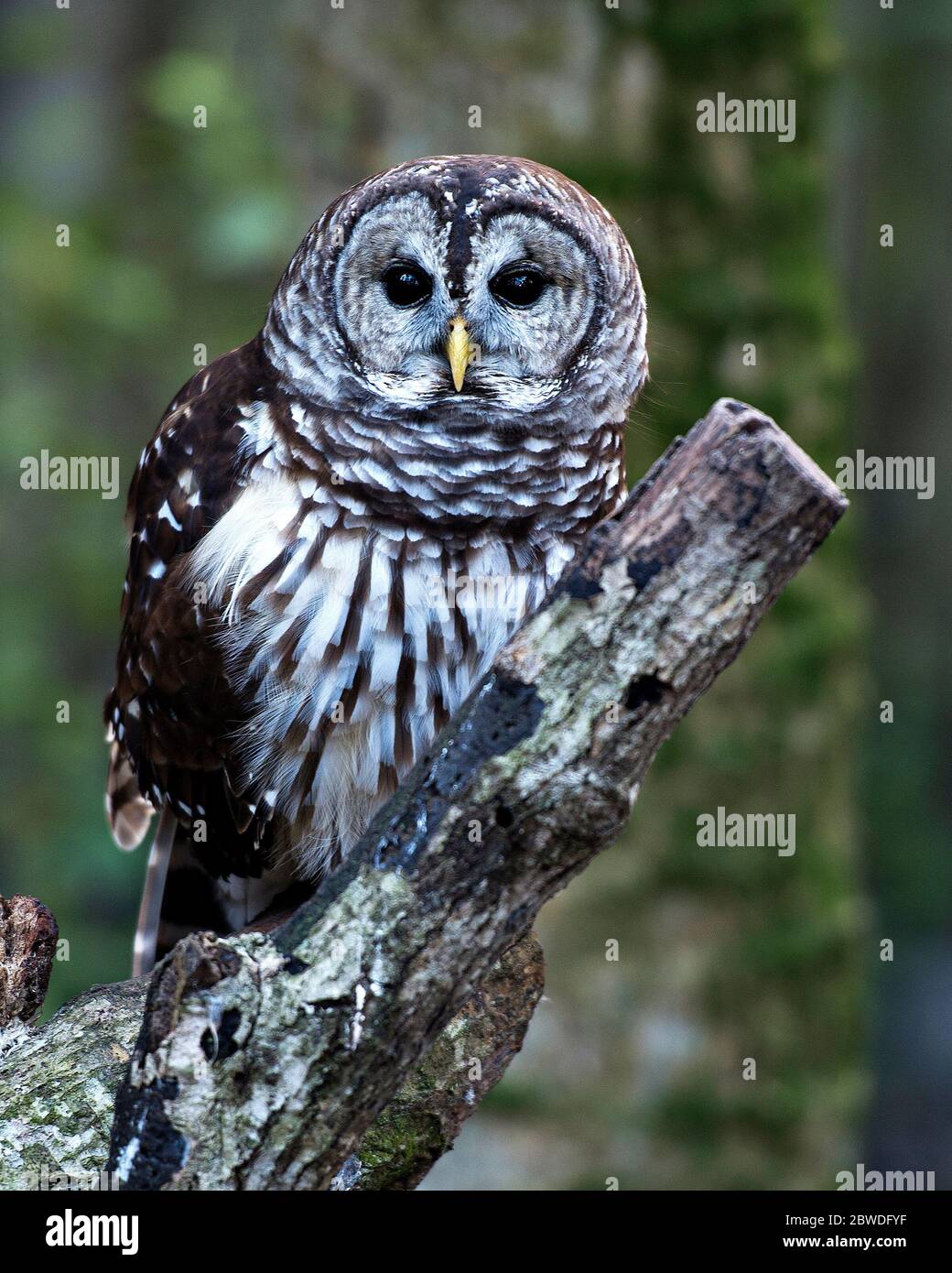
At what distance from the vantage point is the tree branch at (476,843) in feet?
6.18

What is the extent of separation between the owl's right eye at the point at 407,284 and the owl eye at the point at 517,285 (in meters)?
0.15

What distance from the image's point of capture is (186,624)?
3.00 meters

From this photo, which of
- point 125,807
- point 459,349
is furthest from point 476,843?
point 125,807

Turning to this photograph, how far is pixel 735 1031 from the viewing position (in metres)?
4.44

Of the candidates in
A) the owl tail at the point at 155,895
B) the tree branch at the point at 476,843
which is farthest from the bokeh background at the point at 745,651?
the tree branch at the point at 476,843

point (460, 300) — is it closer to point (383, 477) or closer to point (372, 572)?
point (383, 477)

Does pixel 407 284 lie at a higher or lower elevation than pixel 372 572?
higher

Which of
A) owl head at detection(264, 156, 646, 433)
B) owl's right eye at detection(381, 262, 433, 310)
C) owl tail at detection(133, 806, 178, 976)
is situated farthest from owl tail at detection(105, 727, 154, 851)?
owl's right eye at detection(381, 262, 433, 310)

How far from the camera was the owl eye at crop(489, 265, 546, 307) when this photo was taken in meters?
2.86

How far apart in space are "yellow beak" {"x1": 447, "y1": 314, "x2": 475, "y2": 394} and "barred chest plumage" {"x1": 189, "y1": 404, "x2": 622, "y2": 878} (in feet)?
0.47

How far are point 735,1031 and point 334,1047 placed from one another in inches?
112

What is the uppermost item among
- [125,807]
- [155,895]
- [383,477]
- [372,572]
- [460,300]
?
[460,300]

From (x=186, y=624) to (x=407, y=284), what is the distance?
92cm
